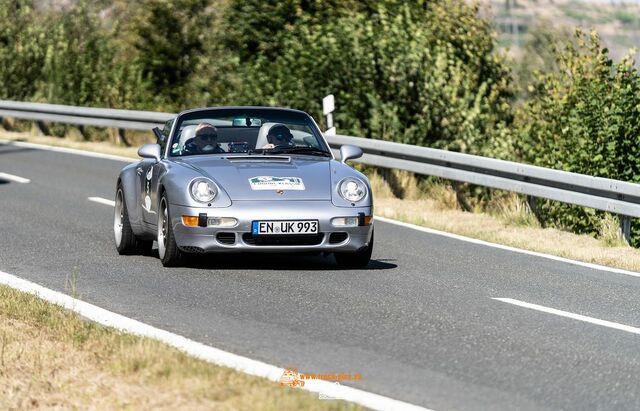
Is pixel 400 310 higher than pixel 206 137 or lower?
lower

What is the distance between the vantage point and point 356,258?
35.8 feet

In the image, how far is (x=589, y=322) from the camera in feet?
28.0

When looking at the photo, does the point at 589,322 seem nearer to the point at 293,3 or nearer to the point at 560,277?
the point at 560,277

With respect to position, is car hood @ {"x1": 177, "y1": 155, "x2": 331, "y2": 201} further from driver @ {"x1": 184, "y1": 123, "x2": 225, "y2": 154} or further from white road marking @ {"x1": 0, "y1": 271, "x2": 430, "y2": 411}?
white road marking @ {"x1": 0, "y1": 271, "x2": 430, "y2": 411}

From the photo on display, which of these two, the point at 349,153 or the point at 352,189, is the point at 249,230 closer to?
the point at 352,189

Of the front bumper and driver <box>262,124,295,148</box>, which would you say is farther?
driver <box>262,124,295,148</box>

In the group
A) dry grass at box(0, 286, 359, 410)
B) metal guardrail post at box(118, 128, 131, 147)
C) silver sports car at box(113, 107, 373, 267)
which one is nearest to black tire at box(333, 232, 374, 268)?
silver sports car at box(113, 107, 373, 267)

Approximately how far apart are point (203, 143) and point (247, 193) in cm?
118

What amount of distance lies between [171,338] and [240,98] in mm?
16542

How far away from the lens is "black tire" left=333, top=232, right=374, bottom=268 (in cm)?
1080

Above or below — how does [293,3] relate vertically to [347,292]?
above

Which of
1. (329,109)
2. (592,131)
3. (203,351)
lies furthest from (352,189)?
(329,109)

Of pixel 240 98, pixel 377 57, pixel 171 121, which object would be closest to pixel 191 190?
pixel 171 121

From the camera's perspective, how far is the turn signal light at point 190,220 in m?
10.2
